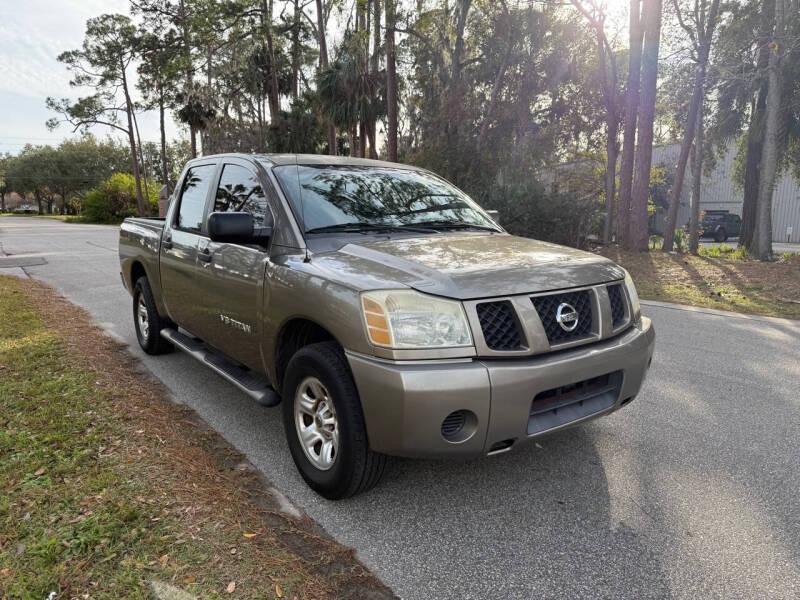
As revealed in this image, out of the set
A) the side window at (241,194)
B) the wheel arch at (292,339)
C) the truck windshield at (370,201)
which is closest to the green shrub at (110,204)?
the side window at (241,194)

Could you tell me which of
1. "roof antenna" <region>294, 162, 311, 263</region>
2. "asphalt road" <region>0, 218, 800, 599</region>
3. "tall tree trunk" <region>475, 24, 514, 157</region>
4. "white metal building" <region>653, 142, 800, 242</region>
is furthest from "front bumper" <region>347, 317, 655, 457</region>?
"white metal building" <region>653, 142, 800, 242</region>

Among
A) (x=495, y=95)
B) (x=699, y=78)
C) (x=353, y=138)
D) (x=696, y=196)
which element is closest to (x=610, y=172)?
(x=696, y=196)

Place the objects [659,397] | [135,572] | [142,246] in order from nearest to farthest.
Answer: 1. [135,572]
2. [659,397]
3. [142,246]

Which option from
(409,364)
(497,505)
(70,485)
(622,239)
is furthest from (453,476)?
(622,239)

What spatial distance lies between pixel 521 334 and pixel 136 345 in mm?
4837

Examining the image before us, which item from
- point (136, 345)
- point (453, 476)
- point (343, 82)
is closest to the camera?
point (453, 476)

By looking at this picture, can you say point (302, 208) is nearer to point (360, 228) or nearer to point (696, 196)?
→ point (360, 228)

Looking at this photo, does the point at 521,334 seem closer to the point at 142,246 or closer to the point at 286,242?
the point at 286,242

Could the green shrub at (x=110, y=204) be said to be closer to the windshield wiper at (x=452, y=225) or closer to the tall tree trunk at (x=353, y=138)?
the tall tree trunk at (x=353, y=138)

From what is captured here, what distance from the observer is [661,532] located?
2.54 meters

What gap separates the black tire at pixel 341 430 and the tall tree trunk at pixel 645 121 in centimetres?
1365

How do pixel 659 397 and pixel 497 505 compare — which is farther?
pixel 659 397

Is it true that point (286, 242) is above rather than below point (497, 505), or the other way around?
above

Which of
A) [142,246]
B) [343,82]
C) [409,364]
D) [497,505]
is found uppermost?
[343,82]
